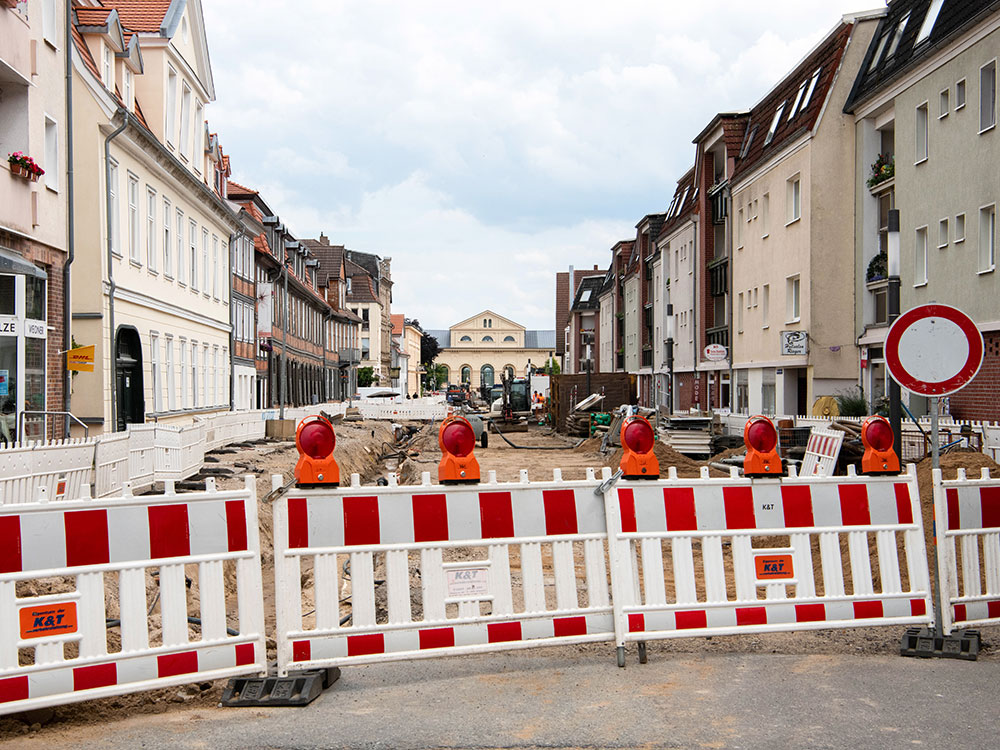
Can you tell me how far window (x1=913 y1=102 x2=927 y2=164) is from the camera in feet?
74.2

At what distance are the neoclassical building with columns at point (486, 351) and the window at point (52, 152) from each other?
489 ft

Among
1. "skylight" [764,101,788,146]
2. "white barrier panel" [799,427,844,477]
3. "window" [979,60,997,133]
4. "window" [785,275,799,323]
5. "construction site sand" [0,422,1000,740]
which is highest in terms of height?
"skylight" [764,101,788,146]

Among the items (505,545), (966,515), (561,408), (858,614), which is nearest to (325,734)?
(505,545)

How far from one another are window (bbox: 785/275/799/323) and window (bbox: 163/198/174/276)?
57.5 feet

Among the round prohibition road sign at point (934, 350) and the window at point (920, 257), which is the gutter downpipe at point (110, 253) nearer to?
the round prohibition road sign at point (934, 350)

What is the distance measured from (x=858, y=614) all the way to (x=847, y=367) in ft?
73.3

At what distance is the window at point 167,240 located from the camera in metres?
25.1

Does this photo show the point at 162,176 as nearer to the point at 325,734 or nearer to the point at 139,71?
the point at 139,71

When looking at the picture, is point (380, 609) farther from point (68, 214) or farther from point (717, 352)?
point (717, 352)

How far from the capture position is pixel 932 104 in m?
21.8

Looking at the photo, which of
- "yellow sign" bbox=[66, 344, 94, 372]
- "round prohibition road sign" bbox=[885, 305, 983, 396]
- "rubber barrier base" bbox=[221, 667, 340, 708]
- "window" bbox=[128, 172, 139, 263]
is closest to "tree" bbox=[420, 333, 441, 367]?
"window" bbox=[128, 172, 139, 263]

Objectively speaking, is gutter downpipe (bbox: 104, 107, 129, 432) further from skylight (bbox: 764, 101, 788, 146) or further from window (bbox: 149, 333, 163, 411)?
skylight (bbox: 764, 101, 788, 146)

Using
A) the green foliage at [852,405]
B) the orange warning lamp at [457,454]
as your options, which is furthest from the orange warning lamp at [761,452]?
the green foliage at [852,405]

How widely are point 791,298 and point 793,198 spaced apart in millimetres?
2981
